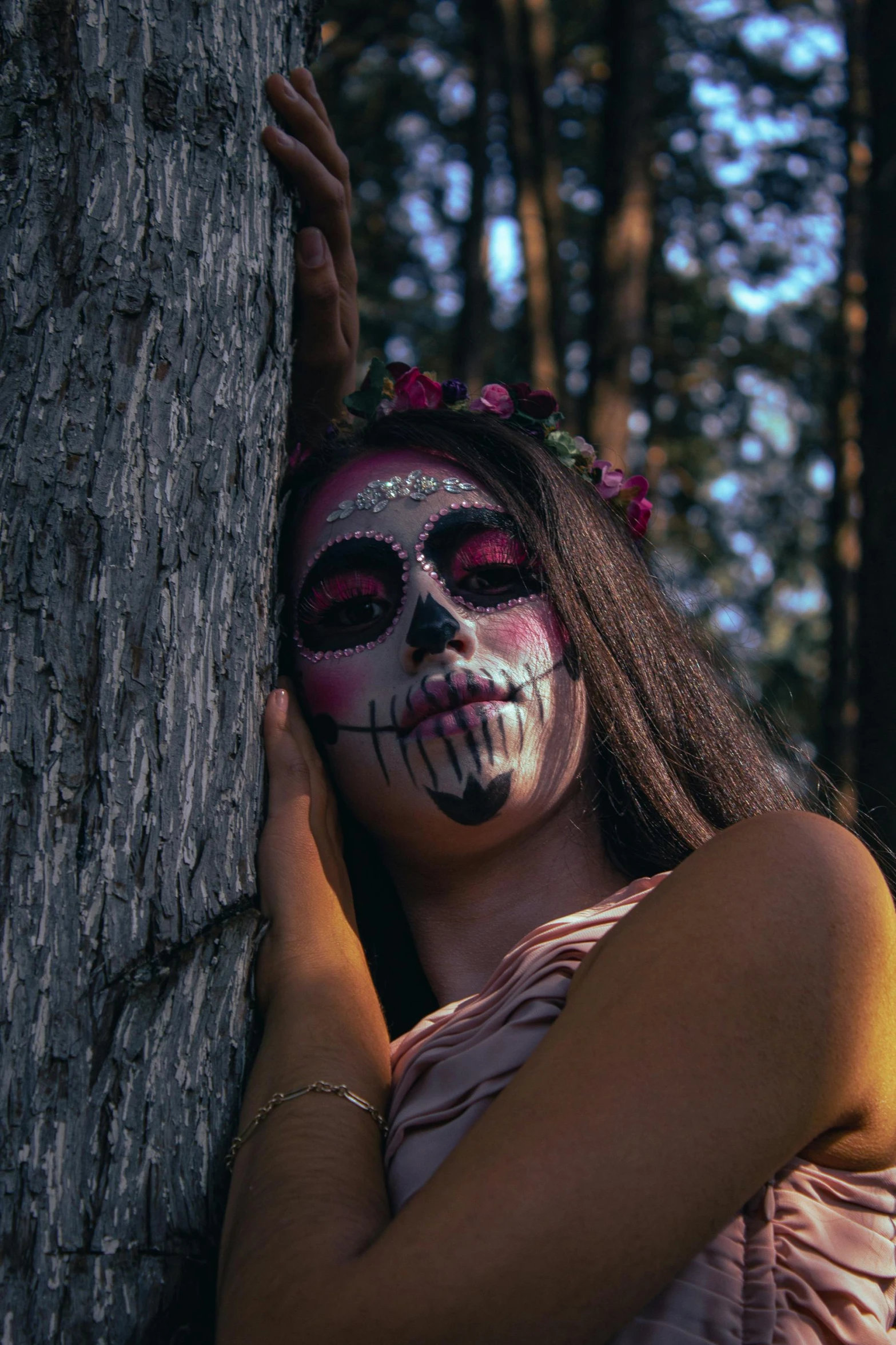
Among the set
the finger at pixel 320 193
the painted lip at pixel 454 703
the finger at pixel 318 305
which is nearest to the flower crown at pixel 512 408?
the finger at pixel 318 305

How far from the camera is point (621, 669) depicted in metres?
2.49

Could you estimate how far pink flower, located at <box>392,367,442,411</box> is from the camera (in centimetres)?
282

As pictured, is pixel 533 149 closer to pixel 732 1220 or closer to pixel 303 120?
pixel 303 120

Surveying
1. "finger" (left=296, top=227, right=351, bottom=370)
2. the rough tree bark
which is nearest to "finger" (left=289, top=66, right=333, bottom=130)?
the rough tree bark

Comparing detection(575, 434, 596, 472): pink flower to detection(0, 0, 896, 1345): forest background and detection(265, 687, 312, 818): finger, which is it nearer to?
detection(0, 0, 896, 1345): forest background

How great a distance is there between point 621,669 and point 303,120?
1.23 m

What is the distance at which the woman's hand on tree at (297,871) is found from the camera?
6.74 ft

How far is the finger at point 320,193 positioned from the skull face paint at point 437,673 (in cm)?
54

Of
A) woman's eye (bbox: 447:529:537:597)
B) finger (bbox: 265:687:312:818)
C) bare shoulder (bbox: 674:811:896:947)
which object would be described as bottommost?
bare shoulder (bbox: 674:811:896:947)

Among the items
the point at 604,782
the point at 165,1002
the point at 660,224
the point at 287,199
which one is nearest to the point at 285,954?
the point at 165,1002

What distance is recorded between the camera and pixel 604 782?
2.49 metres

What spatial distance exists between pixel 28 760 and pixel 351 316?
5.21 ft

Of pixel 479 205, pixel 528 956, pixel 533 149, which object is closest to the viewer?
pixel 528 956

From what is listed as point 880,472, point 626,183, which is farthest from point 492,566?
point 626,183
